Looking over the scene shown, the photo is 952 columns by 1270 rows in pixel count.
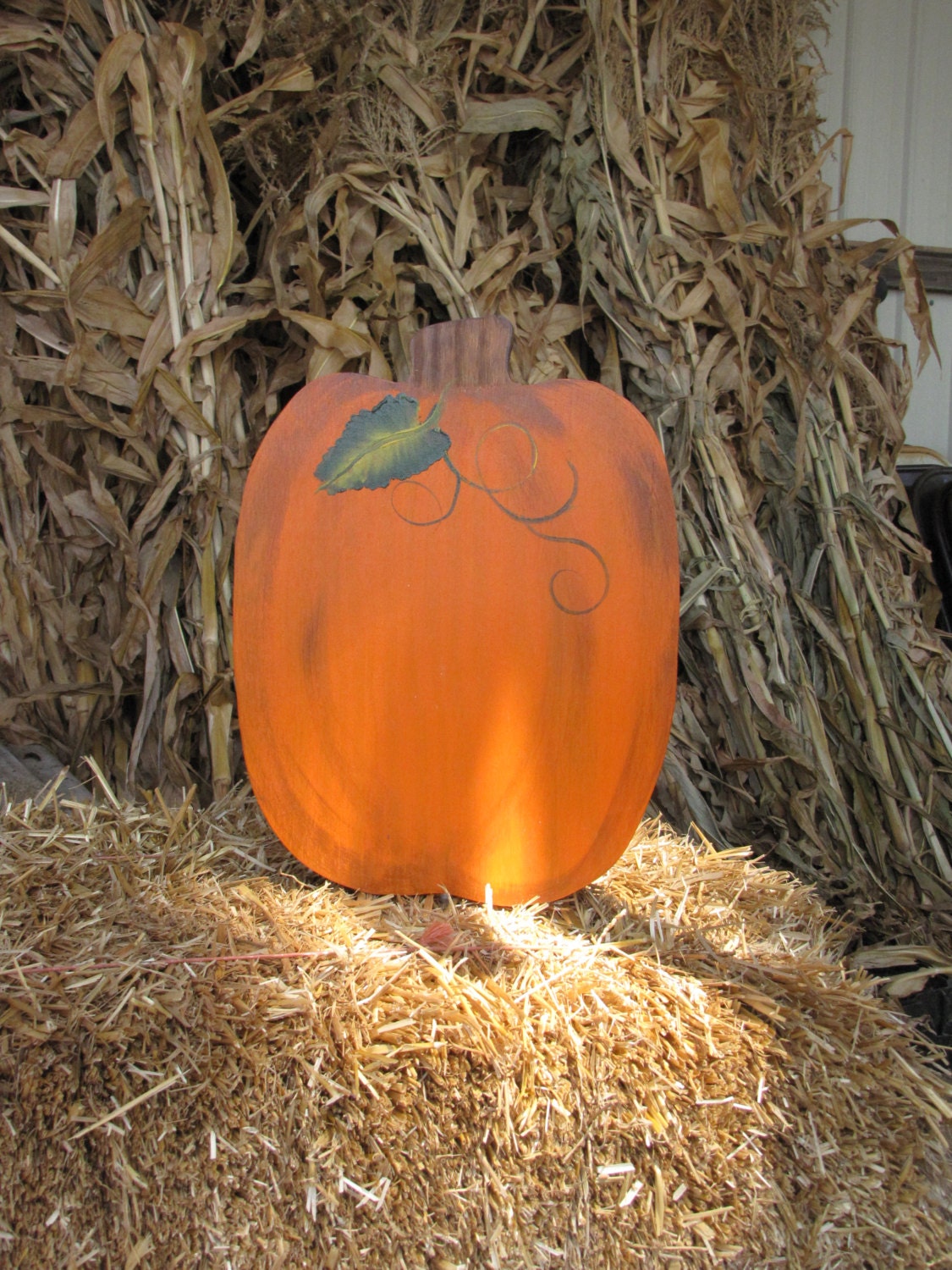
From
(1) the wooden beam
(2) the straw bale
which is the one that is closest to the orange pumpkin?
(2) the straw bale

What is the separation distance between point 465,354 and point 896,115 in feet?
4.96

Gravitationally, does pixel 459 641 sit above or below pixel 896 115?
below

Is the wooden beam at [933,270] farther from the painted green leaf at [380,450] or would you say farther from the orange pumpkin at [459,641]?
the painted green leaf at [380,450]

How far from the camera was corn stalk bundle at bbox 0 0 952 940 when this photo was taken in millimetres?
1299

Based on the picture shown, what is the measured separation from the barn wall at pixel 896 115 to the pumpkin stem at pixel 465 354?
48.0 inches

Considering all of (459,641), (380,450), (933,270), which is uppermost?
(933,270)

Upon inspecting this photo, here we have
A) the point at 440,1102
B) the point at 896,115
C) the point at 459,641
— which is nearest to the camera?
the point at 440,1102

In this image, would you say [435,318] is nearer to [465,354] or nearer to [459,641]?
[465,354]

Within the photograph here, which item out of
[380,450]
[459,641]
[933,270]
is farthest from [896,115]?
[459,641]

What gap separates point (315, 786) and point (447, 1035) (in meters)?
0.36

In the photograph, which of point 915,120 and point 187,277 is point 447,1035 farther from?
point 915,120

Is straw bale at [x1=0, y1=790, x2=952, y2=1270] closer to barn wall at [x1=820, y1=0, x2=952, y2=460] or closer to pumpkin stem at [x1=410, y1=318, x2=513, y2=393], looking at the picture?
pumpkin stem at [x1=410, y1=318, x2=513, y2=393]

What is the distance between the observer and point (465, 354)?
1115 mm

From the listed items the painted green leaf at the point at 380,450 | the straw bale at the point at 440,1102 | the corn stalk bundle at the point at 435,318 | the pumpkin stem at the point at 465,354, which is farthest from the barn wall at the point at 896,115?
the straw bale at the point at 440,1102
